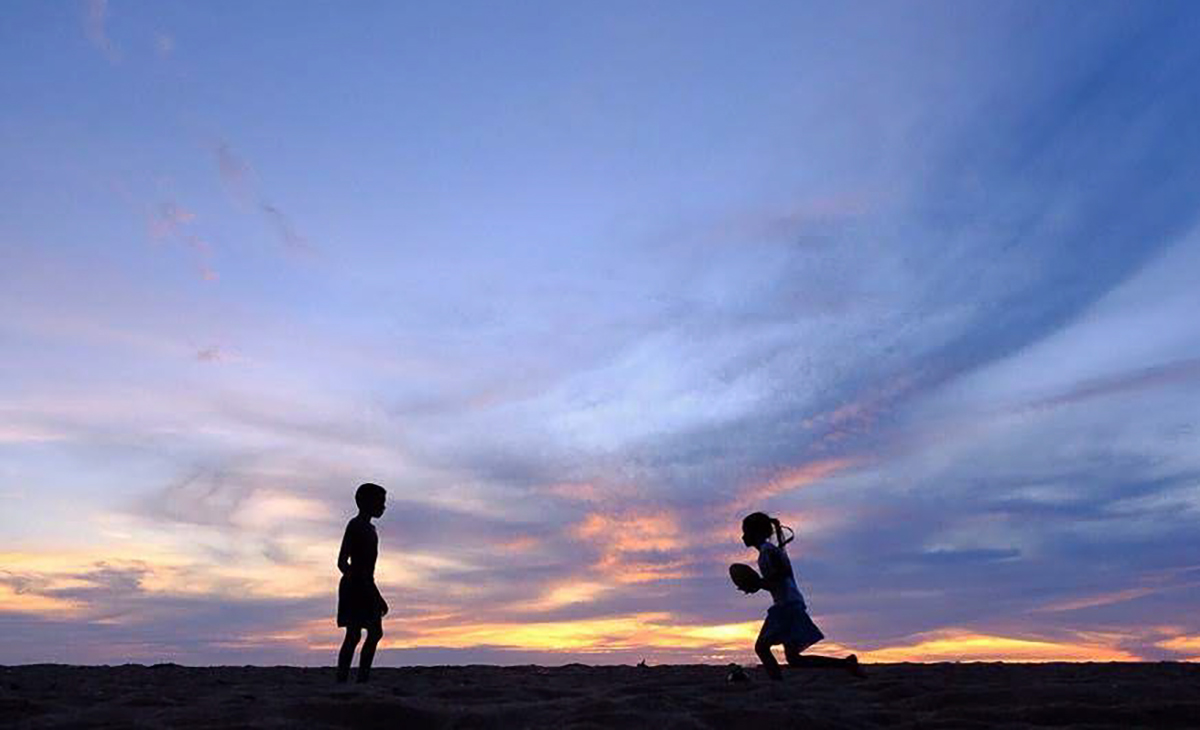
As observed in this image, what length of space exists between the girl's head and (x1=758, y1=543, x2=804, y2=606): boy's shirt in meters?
0.09

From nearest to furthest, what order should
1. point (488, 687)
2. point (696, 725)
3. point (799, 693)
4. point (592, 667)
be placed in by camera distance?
point (696, 725), point (799, 693), point (488, 687), point (592, 667)

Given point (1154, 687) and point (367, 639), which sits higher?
point (367, 639)

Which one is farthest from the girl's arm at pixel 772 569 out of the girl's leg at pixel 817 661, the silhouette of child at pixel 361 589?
the silhouette of child at pixel 361 589

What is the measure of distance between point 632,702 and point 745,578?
2.71 meters

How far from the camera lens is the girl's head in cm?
950

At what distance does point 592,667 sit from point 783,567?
477 cm

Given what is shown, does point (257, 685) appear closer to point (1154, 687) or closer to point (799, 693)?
point (799, 693)

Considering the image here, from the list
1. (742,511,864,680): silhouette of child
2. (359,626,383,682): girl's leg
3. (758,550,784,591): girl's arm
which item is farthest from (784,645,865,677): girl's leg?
(359,626,383,682): girl's leg

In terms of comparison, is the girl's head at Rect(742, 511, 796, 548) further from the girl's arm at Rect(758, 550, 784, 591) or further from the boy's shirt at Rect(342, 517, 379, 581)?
the boy's shirt at Rect(342, 517, 379, 581)

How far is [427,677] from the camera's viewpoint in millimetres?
11219

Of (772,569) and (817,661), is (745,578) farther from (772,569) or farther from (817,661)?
(817,661)

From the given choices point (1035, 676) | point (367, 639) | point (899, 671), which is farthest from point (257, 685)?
point (1035, 676)

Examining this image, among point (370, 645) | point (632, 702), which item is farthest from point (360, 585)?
point (632, 702)

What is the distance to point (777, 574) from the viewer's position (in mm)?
9336
